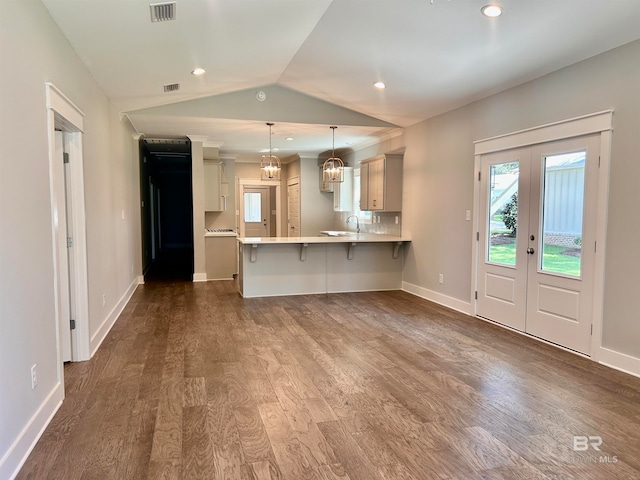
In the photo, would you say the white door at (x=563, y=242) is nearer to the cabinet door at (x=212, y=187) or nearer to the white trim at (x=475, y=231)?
the white trim at (x=475, y=231)

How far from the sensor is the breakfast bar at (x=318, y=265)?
247 inches

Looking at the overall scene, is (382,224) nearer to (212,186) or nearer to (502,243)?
(502,243)

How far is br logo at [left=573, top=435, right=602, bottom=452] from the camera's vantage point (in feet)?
7.66

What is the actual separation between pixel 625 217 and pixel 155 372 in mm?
3921

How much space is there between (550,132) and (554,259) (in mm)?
1207

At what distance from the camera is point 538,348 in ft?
13.3

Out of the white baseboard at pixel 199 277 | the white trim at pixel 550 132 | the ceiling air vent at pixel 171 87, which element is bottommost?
the white baseboard at pixel 199 277

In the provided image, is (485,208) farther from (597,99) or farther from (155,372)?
(155,372)

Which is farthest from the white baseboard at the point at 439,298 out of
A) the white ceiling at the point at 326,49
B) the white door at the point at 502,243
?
the white ceiling at the point at 326,49

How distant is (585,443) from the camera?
2.39 metres

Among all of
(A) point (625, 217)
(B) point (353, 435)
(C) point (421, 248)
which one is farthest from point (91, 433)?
(C) point (421, 248)

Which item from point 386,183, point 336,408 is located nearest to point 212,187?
point 386,183

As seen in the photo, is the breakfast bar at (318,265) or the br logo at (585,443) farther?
the breakfast bar at (318,265)

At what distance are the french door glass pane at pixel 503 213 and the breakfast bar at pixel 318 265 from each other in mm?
1885
